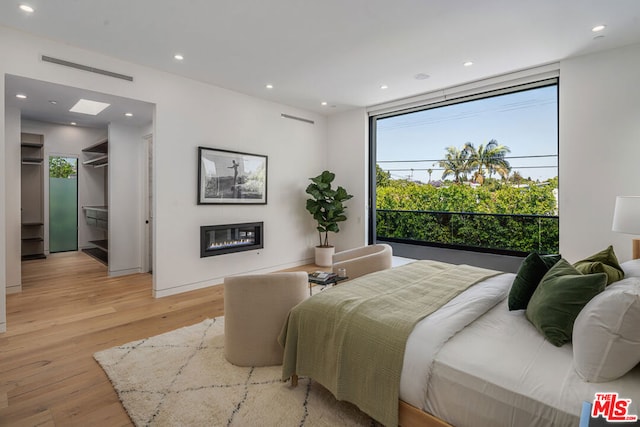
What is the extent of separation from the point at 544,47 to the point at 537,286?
9.58ft

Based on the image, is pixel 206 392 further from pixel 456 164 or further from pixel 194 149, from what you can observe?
pixel 456 164

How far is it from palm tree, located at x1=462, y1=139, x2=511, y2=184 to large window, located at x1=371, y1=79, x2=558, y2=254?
0.06 ft

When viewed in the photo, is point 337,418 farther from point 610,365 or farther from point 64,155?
point 64,155

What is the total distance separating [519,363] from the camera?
144 centimetres

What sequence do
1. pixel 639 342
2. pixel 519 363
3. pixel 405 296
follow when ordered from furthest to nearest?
1. pixel 405 296
2. pixel 519 363
3. pixel 639 342

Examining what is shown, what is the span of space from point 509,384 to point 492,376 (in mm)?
66

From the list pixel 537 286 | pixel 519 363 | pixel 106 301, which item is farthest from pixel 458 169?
pixel 106 301

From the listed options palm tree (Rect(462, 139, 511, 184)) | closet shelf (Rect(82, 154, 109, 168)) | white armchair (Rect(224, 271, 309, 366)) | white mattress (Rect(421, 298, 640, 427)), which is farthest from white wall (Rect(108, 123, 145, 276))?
palm tree (Rect(462, 139, 511, 184))

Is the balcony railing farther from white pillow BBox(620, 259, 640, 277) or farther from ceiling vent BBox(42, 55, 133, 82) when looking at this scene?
ceiling vent BBox(42, 55, 133, 82)

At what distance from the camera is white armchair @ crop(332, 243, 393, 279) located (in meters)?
3.64

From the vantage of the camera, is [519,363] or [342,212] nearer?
[519,363]

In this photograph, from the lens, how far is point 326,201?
5.82 metres

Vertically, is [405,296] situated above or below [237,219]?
below

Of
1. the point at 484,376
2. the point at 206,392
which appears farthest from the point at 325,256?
the point at 484,376
